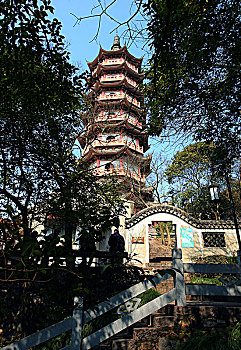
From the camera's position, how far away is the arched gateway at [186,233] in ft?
36.3

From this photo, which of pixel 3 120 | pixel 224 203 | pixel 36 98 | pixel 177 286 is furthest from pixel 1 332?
pixel 224 203

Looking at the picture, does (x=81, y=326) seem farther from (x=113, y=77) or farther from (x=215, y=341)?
(x=113, y=77)

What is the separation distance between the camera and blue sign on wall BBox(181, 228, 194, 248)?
1124 centimetres

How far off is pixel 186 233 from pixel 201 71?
8783 millimetres

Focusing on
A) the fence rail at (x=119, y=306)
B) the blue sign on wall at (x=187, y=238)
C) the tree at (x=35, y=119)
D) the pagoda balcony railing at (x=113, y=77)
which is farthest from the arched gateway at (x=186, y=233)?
the pagoda balcony railing at (x=113, y=77)

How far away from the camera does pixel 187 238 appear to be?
37.2 feet

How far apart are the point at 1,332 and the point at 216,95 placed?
669 cm

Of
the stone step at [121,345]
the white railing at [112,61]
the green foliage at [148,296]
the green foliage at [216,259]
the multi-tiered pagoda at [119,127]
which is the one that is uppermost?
the white railing at [112,61]

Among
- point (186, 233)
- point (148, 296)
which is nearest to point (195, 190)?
point (186, 233)

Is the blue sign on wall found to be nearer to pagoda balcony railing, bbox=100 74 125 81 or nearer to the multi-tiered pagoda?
the multi-tiered pagoda

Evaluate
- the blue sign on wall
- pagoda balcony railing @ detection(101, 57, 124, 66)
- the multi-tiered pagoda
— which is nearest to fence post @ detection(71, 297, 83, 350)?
the blue sign on wall

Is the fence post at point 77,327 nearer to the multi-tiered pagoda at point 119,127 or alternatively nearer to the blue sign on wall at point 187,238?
the blue sign on wall at point 187,238

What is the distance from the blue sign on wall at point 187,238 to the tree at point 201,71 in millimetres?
7020

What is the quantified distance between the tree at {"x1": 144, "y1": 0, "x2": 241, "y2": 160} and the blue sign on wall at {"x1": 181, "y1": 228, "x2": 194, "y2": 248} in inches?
276
